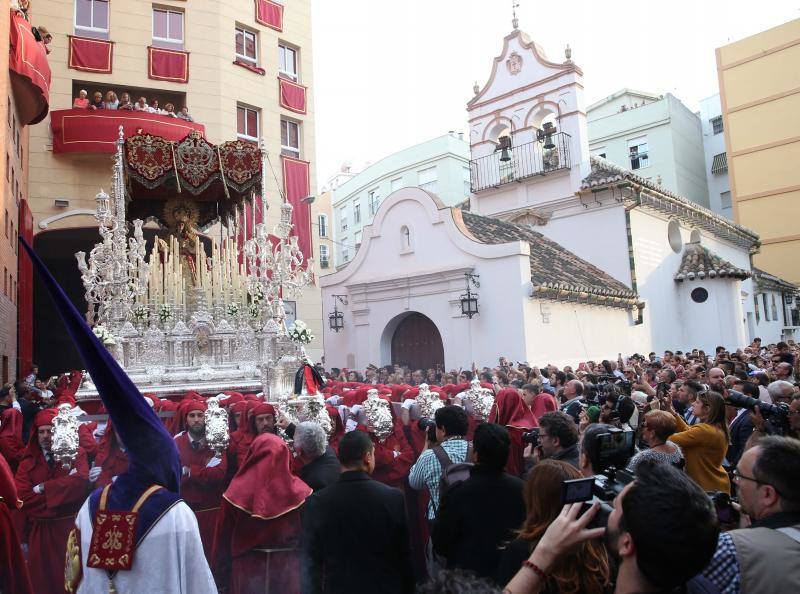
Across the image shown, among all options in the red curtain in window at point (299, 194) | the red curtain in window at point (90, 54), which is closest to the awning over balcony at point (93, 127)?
the red curtain in window at point (90, 54)

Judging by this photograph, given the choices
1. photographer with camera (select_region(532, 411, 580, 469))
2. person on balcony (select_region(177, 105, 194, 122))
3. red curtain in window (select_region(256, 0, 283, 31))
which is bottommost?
photographer with camera (select_region(532, 411, 580, 469))

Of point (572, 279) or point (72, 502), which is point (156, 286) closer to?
point (72, 502)

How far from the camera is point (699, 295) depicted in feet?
73.7

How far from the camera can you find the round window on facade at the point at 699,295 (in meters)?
22.3

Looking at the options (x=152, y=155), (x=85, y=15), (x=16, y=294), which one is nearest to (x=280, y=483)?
(x=152, y=155)

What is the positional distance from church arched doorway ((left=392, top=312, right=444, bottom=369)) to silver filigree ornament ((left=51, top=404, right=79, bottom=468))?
42.7 feet

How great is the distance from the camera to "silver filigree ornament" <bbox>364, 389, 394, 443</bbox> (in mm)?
6441

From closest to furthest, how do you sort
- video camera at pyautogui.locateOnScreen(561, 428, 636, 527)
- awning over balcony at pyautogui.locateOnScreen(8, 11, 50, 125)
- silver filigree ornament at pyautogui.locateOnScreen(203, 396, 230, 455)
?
video camera at pyautogui.locateOnScreen(561, 428, 636, 527) < silver filigree ornament at pyautogui.locateOnScreen(203, 396, 230, 455) < awning over balcony at pyautogui.locateOnScreen(8, 11, 50, 125)

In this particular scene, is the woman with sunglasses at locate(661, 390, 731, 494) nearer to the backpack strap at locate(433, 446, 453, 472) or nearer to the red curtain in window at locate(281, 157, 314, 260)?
the backpack strap at locate(433, 446, 453, 472)

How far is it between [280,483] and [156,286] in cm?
756

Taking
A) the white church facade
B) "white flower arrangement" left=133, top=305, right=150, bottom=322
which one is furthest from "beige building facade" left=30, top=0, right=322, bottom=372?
"white flower arrangement" left=133, top=305, right=150, bottom=322

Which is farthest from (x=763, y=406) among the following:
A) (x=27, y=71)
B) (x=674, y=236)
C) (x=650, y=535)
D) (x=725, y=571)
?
(x=674, y=236)

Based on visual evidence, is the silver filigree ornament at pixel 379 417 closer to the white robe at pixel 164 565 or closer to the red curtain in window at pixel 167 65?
the white robe at pixel 164 565

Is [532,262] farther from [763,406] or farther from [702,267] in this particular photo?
[763,406]
